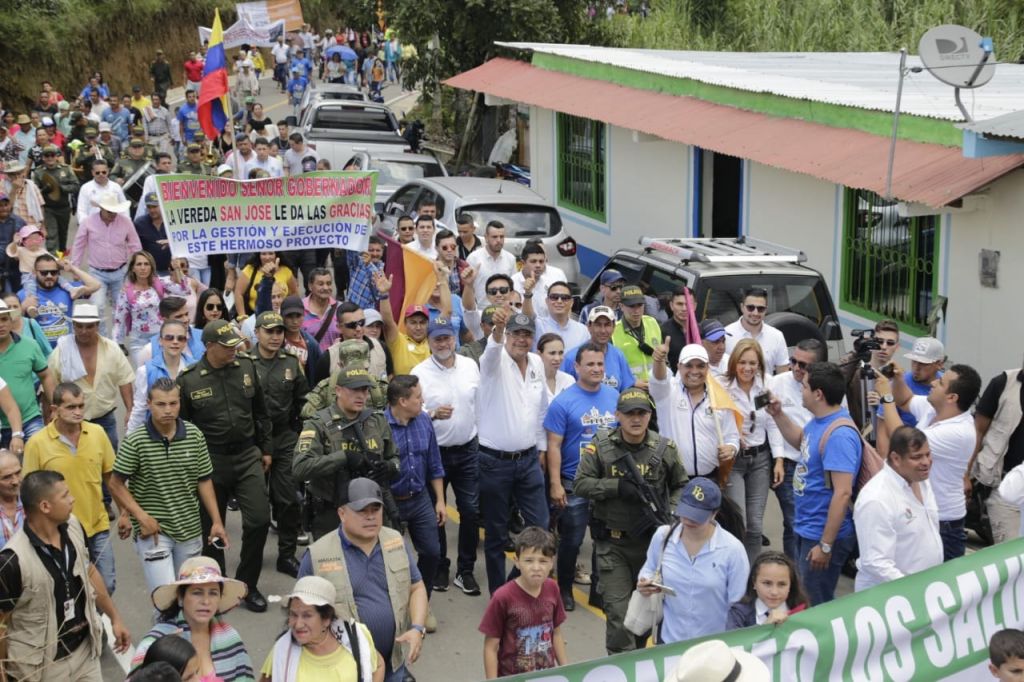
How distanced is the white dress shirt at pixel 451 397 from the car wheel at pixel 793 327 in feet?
9.46

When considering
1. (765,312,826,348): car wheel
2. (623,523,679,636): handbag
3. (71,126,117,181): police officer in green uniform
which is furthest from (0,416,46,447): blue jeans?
(71,126,117,181): police officer in green uniform

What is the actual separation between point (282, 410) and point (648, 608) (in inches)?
131

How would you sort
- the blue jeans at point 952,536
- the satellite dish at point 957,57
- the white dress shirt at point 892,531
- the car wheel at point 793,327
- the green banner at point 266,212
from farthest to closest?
the green banner at point 266,212 → the satellite dish at point 957,57 → the car wheel at point 793,327 → the blue jeans at point 952,536 → the white dress shirt at point 892,531

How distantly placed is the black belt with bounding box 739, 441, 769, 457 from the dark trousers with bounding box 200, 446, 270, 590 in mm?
3028

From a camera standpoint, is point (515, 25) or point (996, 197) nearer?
point (996, 197)

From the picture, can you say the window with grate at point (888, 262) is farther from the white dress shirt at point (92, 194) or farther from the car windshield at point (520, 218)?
the white dress shirt at point (92, 194)

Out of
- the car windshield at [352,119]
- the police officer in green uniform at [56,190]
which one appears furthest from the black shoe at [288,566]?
the car windshield at [352,119]

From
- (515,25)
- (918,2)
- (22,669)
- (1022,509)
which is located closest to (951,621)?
(1022,509)

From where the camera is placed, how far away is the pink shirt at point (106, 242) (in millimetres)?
13328

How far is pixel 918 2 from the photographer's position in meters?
25.2

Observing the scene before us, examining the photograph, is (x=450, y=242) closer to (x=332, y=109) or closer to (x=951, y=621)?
(x=951, y=621)

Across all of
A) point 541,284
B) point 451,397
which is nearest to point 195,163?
point 541,284

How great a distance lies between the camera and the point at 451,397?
29.7 ft

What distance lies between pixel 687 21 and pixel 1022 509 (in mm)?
21879
